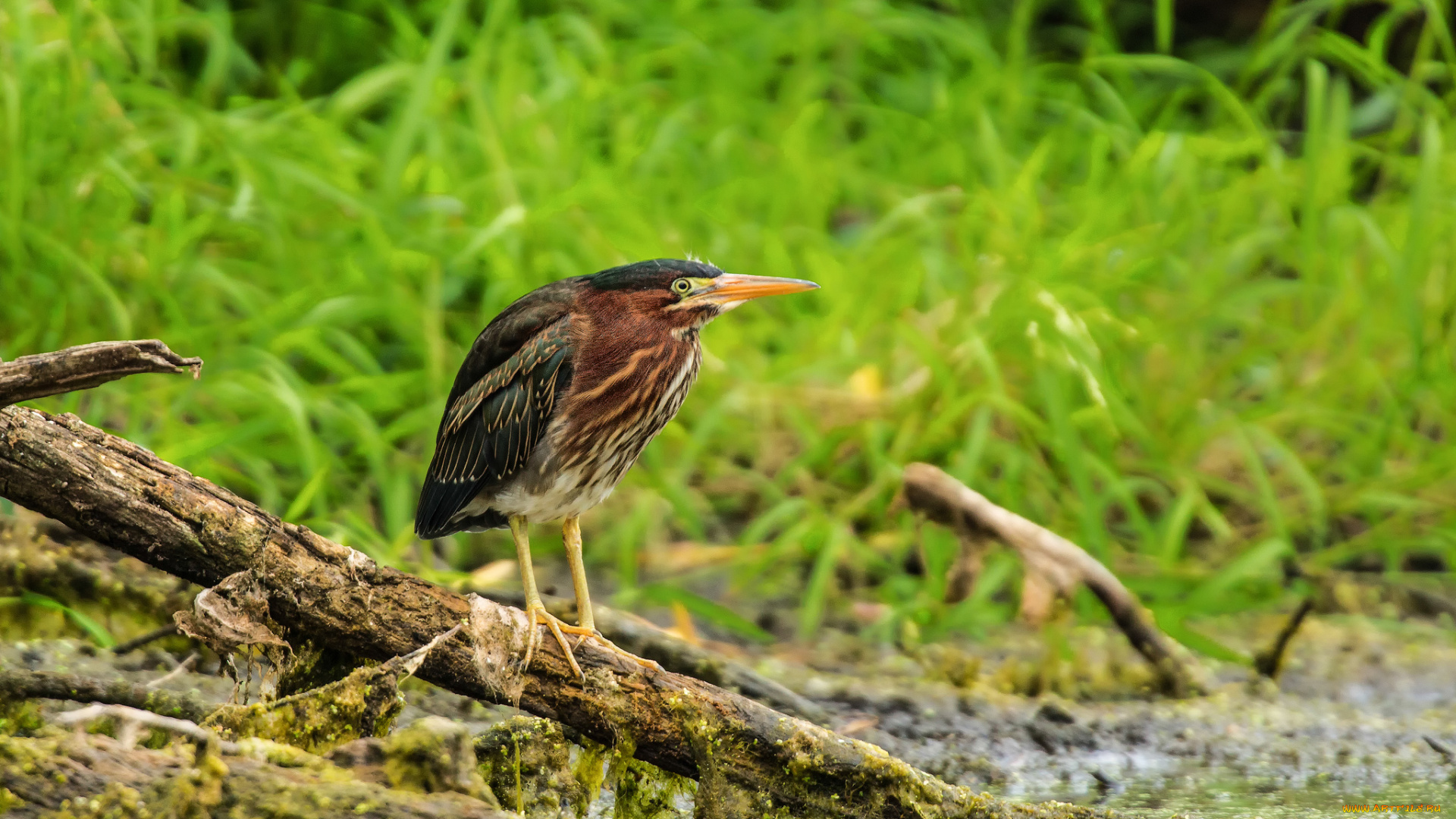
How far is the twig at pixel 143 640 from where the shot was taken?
11.2ft

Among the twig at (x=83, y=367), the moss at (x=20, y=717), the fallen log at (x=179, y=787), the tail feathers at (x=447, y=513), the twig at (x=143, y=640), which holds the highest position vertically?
the twig at (x=83, y=367)

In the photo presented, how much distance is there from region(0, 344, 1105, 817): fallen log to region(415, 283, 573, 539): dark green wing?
66 centimetres

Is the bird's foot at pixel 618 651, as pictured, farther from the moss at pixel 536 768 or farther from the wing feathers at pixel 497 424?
the wing feathers at pixel 497 424

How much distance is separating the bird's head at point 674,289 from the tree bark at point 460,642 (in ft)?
2.78

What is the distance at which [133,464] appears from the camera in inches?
91.4

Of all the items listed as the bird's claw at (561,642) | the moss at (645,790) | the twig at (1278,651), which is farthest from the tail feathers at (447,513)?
the twig at (1278,651)

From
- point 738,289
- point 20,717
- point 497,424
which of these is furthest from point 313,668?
point 738,289

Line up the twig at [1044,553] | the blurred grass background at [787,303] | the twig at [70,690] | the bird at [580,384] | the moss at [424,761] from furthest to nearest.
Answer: the blurred grass background at [787,303]
the twig at [1044,553]
the bird at [580,384]
the twig at [70,690]
the moss at [424,761]

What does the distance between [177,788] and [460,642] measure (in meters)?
0.56

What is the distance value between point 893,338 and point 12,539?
9.85ft

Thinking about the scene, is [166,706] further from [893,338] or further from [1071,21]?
[1071,21]

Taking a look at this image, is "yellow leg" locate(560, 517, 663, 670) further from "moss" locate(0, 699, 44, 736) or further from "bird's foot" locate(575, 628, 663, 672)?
"moss" locate(0, 699, 44, 736)

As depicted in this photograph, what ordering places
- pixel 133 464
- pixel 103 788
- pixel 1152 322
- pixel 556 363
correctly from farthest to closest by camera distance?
1. pixel 1152 322
2. pixel 556 363
3. pixel 133 464
4. pixel 103 788

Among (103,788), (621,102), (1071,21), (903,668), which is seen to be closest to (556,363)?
(103,788)
